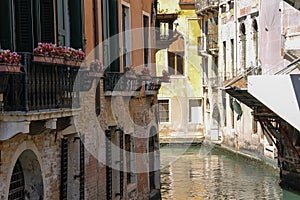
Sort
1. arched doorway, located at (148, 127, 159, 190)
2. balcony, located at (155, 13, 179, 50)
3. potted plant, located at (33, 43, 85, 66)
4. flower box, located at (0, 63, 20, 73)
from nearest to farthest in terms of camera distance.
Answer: flower box, located at (0, 63, 20, 73), potted plant, located at (33, 43, 85, 66), arched doorway, located at (148, 127, 159, 190), balcony, located at (155, 13, 179, 50)

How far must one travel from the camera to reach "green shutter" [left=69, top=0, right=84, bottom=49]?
913 centimetres

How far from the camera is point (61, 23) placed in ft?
28.7

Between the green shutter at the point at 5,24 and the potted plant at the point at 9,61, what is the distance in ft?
1.73

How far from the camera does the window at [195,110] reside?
3353 cm

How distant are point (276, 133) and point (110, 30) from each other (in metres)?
9.38

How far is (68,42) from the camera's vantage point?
9.02 m

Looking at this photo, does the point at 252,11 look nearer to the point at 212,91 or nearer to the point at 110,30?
the point at 212,91

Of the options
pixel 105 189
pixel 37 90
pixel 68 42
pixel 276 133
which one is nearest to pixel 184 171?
pixel 276 133

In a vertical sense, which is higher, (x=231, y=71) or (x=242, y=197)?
(x=231, y=71)

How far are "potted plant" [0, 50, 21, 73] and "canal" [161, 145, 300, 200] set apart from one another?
36.4ft

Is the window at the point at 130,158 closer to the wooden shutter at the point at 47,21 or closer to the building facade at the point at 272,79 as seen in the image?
the building facade at the point at 272,79

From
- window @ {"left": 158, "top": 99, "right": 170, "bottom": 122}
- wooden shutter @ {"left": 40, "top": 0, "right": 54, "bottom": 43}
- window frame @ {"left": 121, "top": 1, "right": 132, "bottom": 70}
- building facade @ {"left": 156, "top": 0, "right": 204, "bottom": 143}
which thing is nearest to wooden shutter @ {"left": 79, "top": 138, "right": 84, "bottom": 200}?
wooden shutter @ {"left": 40, "top": 0, "right": 54, "bottom": 43}

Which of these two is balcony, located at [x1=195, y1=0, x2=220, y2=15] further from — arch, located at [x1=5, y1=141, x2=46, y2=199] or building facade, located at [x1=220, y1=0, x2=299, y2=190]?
arch, located at [x1=5, y1=141, x2=46, y2=199]

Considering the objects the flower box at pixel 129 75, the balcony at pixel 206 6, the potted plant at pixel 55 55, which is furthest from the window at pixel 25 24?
Result: the balcony at pixel 206 6
